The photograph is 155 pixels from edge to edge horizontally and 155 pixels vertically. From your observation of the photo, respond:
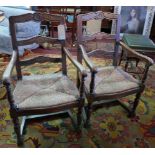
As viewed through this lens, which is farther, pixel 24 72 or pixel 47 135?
pixel 24 72

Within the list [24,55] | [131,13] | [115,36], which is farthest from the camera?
[131,13]

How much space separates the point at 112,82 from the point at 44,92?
1.93ft

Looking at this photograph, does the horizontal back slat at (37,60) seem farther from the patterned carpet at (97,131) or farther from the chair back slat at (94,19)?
the patterned carpet at (97,131)

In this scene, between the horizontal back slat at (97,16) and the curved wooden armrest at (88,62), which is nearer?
the curved wooden armrest at (88,62)

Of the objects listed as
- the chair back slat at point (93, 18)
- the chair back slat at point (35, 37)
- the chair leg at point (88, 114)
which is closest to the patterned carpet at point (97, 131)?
the chair leg at point (88, 114)

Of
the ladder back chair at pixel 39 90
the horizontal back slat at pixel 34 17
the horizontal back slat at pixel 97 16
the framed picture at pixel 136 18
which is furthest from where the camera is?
the framed picture at pixel 136 18

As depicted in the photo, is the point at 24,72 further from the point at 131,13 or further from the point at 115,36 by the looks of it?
the point at 131,13

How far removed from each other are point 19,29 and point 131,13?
1940 millimetres

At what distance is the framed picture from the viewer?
140 inches

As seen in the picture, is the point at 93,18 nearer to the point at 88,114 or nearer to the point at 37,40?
the point at 37,40

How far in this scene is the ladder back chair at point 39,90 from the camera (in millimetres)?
1405

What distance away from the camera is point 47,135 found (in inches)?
68.9
